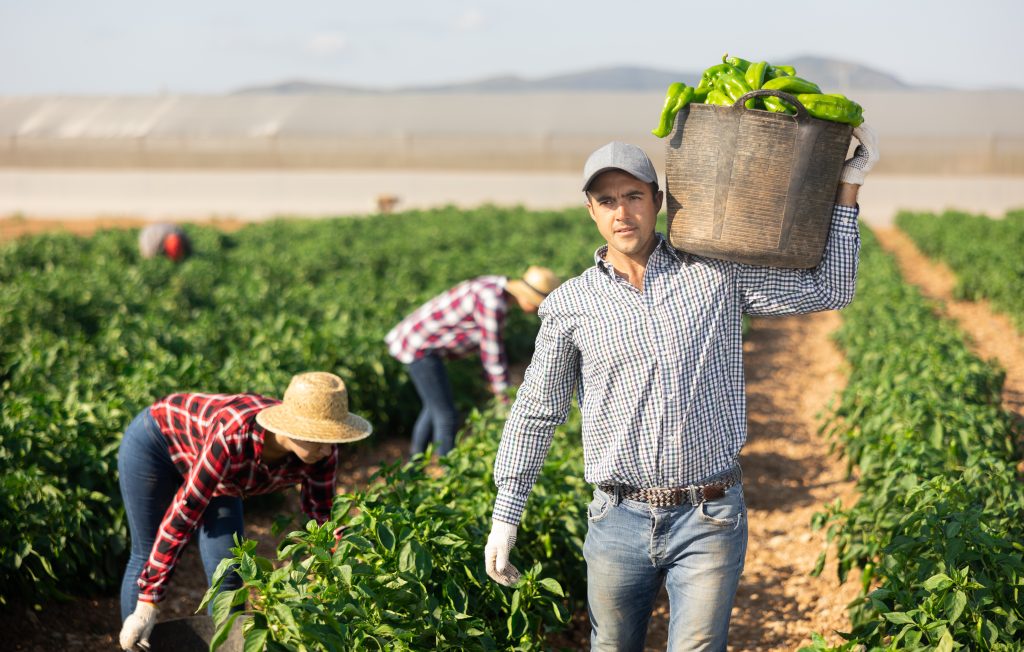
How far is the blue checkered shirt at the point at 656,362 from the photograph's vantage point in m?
2.38

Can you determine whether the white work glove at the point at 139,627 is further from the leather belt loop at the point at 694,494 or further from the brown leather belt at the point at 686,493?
the leather belt loop at the point at 694,494

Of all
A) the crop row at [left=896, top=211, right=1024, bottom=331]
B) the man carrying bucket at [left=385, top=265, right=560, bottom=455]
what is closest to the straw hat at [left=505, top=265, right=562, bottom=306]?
the man carrying bucket at [left=385, top=265, right=560, bottom=455]

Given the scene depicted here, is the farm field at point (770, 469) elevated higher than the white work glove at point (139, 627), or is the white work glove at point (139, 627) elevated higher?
the white work glove at point (139, 627)

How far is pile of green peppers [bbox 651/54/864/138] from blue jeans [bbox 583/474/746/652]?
0.98 m

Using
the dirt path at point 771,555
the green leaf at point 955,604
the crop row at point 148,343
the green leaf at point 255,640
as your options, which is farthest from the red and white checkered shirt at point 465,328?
the green leaf at point 255,640

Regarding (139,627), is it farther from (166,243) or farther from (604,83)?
(604,83)

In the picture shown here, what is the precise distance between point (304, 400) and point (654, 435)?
1202mm

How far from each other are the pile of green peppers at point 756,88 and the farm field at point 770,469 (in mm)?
2017

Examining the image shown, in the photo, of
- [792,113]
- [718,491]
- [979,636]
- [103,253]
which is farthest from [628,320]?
[103,253]

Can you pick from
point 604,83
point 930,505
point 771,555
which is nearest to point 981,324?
point 771,555

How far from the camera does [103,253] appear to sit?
40.3ft

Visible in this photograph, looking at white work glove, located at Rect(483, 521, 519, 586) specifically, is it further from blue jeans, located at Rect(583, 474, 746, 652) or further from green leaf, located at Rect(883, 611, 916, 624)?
green leaf, located at Rect(883, 611, 916, 624)

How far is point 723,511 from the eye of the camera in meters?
2.39

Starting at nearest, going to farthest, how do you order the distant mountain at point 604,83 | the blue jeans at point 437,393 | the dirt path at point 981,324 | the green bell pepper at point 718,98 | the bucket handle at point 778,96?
the bucket handle at point 778,96
the green bell pepper at point 718,98
the blue jeans at point 437,393
the dirt path at point 981,324
the distant mountain at point 604,83
